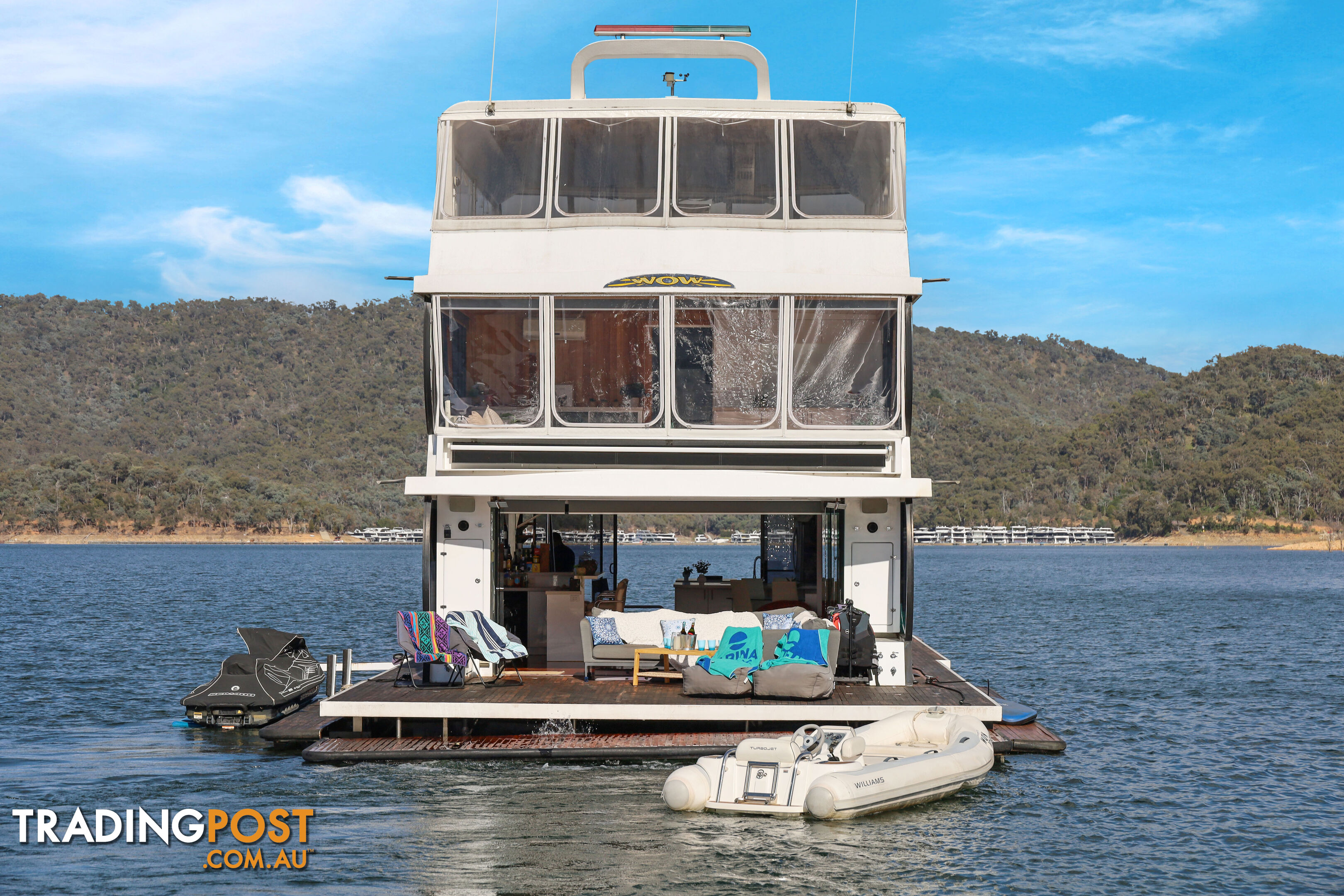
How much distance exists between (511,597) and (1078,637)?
847 inches

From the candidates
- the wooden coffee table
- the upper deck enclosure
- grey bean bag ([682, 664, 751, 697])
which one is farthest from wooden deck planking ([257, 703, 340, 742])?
grey bean bag ([682, 664, 751, 697])

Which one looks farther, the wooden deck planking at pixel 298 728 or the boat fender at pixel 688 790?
the wooden deck planking at pixel 298 728

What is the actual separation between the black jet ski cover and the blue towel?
606 cm

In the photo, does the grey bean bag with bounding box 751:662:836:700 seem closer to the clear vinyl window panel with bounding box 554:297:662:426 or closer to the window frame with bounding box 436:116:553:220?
the clear vinyl window panel with bounding box 554:297:662:426

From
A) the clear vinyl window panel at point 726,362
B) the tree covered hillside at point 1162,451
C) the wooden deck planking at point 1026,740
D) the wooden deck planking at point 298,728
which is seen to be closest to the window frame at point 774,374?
the clear vinyl window panel at point 726,362

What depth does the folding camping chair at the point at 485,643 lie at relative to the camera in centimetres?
1364

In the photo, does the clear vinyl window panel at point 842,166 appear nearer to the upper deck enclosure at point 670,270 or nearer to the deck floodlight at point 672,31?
the upper deck enclosure at point 670,270

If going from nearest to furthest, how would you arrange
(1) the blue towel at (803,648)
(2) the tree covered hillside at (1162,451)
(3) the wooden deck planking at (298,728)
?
(1) the blue towel at (803,648) < (3) the wooden deck planking at (298,728) < (2) the tree covered hillside at (1162,451)

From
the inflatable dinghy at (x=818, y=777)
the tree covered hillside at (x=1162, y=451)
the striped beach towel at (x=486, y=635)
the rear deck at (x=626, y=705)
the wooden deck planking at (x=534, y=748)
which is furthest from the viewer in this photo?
the tree covered hillside at (x=1162, y=451)

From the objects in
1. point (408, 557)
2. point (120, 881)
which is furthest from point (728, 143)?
point (408, 557)

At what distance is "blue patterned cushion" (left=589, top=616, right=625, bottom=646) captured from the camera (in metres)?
14.1

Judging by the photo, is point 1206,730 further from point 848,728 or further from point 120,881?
point 120,881

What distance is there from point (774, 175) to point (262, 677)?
334 inches

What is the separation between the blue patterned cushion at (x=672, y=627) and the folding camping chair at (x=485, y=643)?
158cm
